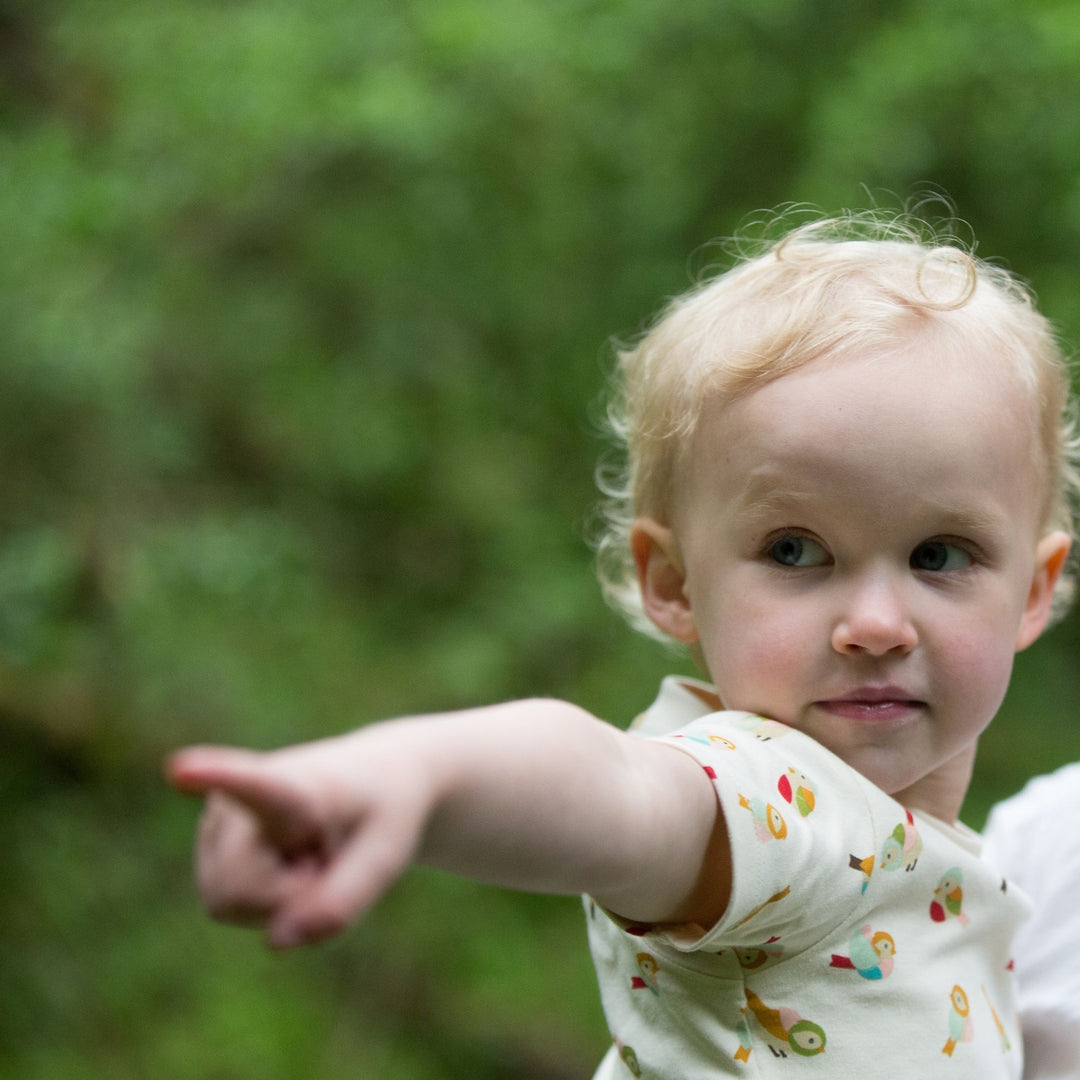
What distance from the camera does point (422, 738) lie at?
52 cm

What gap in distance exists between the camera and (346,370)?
11.7 feet

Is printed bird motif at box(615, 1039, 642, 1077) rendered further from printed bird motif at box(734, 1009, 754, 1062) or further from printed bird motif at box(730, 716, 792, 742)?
printed bird motif at box(730, 716, 792, 742)

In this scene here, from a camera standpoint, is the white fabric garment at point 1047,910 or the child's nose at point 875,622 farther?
the white fabric garment at point 1047,910

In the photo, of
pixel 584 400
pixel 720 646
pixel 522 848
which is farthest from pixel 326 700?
pixel 522 848

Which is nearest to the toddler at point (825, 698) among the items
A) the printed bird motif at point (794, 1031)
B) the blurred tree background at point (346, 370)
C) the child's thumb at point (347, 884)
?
the printed bird motif at point (794, 1031)

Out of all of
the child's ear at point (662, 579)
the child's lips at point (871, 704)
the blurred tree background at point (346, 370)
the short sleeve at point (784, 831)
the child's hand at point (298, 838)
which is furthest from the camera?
the blurred tree background at point (346, 370)

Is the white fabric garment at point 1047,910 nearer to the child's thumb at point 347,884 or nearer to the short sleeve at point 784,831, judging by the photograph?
the short sleeve at point 784,831

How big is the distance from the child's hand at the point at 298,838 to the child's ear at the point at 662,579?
48 centimetres

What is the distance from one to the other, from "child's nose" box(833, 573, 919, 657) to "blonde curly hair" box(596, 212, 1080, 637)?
14cm

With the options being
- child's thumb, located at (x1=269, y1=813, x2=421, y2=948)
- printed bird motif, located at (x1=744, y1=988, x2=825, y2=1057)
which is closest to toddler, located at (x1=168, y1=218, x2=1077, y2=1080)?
printed bird motif, located at (x1=744, y1=988, x2=825, y2=1057)

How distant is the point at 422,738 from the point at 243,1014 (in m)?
2.52

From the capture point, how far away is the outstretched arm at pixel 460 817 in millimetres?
456

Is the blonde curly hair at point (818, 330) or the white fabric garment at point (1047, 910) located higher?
the blonde curly hair at point (818, 330)

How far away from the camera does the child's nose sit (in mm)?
756
